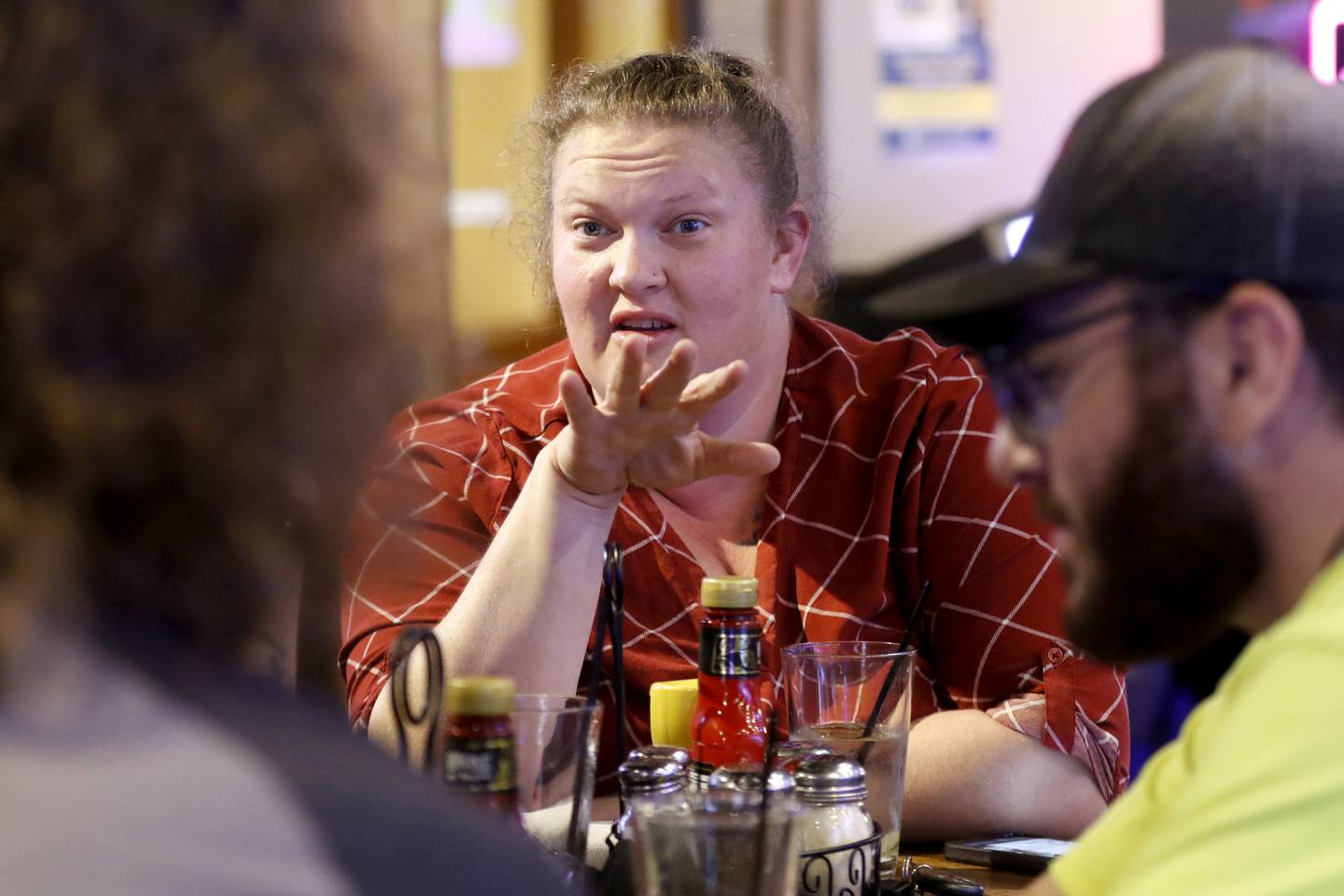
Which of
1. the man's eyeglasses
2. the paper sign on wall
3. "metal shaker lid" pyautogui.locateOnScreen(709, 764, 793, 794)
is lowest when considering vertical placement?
"metal shaker lid" pyautogui.locateOnScreen(709, 764, 793, 794)

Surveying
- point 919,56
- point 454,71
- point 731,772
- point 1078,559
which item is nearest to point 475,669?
point 731,772

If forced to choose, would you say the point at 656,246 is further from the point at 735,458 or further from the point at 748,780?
the point at 748,780

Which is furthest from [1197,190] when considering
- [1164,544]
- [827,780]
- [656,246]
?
[656,246]

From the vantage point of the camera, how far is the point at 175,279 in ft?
1.90

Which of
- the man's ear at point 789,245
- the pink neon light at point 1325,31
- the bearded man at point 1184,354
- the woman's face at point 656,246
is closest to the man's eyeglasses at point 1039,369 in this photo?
the bearded man at point 1184,354

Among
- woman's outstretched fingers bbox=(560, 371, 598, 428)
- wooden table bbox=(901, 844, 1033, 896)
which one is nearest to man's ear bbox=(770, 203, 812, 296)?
woman's outstretched fingers bbox=(560, 371, 598, 428)

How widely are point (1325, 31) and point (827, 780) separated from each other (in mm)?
2783

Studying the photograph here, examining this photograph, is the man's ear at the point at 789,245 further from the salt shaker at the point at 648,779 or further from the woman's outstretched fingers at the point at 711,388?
the salt shaker at the point at 648,779

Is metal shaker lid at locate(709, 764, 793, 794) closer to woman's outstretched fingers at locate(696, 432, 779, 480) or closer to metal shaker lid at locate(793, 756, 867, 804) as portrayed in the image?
metal shaker lid at locate(793, 756, 867, 804)

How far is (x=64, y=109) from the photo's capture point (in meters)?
0.57

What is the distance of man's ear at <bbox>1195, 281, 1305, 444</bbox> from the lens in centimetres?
84

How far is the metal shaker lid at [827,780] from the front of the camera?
3.25 feet

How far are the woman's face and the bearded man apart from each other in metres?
0.85

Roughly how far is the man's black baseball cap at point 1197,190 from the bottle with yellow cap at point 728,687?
30 cm
